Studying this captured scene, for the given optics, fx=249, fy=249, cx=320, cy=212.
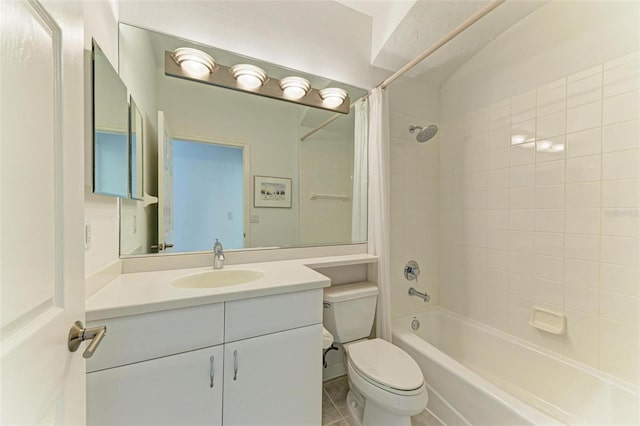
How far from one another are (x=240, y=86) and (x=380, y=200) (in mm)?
1182

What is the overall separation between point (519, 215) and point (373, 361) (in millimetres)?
1411

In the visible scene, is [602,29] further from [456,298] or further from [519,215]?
[456,298]

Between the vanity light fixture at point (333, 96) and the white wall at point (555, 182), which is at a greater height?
the vanity light fixture at point (333, 96)

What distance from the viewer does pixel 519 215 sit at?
1739mm

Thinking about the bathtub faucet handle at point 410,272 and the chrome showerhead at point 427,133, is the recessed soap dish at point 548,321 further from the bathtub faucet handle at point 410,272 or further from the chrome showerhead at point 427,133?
the chrome showerhead at point 427,133

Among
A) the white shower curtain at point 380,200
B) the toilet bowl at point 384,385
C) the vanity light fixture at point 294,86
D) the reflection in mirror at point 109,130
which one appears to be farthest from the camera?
the white shower curtain at point 380,200

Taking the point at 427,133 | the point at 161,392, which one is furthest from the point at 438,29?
the point at 161,392

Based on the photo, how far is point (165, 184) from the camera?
141 cm

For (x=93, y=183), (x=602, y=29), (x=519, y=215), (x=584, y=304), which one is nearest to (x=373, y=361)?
(x=584, y=304)

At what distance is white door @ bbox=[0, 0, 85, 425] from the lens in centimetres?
35

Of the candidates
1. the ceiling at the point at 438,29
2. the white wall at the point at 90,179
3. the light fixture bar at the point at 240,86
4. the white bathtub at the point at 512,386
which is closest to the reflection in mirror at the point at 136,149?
the white wall at the point at 90,179

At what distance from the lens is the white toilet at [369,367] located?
3.82ft

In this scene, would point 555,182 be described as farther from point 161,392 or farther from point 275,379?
point 161,392

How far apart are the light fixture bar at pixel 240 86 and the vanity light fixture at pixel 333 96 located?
22 mm
